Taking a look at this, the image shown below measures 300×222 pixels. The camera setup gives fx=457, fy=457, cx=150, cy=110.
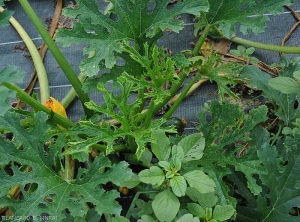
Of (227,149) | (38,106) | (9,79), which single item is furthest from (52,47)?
(227,149)

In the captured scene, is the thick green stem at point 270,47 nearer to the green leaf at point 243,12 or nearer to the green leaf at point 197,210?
the green leaf at point 243,12

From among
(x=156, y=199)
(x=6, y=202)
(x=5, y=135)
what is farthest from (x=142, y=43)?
(x=5, y=135)

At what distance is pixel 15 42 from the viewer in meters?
2.15

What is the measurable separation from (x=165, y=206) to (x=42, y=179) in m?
0.35

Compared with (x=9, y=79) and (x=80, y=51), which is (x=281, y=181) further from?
(x=80, y=51)

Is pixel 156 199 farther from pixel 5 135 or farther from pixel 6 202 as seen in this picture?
pixel 5 135

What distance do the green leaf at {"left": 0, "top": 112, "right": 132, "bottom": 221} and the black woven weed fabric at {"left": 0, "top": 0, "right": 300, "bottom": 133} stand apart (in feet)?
2.16

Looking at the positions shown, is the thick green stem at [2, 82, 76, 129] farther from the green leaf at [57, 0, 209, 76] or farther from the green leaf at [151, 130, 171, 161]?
the green leaf at [151, 130, 171, 161]

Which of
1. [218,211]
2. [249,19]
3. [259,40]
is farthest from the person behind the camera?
[259,40]

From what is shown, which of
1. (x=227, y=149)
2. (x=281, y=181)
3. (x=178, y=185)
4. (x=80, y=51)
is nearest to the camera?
(x=178, y=185)

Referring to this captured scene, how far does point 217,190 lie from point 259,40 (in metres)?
0.93

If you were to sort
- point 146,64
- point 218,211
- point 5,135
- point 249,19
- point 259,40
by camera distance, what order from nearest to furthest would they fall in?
point 218,211
point 146,64
point 249,19
point 5,135
point 259,40

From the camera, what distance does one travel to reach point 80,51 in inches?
83.4

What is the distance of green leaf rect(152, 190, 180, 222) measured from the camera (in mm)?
1202
